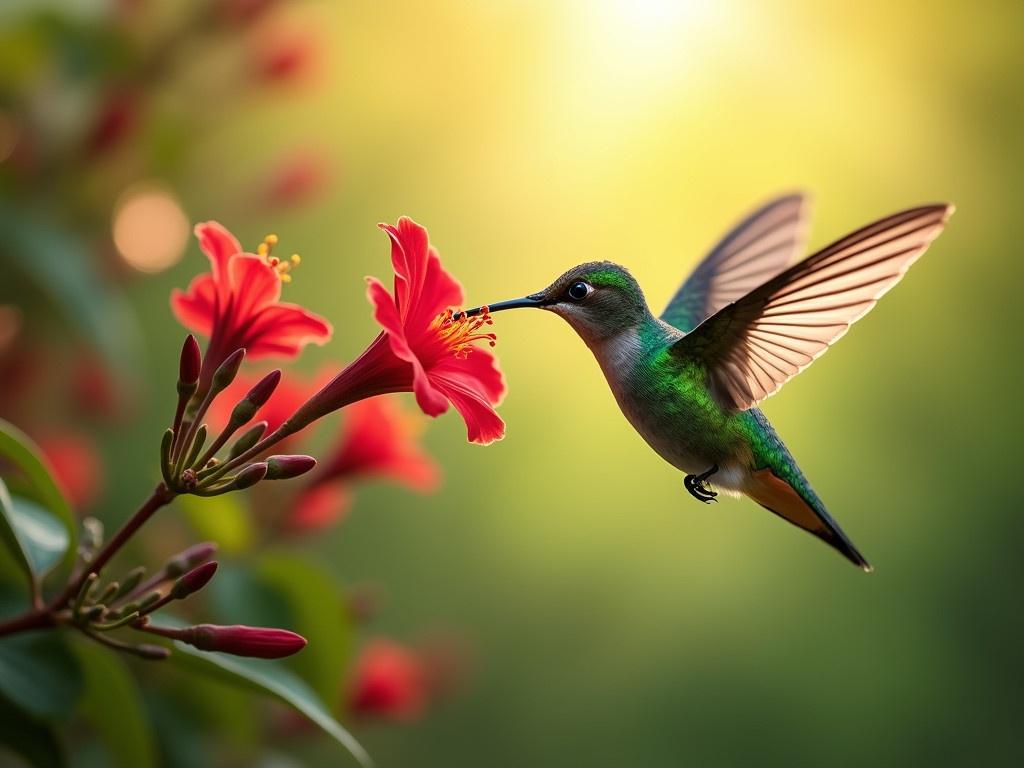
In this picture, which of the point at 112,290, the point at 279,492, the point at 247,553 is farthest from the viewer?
the point at 112,290

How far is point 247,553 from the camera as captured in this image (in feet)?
5.63

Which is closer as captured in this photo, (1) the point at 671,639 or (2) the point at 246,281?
(2) the point at 246,281

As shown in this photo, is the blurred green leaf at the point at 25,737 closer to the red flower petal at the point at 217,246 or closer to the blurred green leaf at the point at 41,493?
the blurred green leaf at the point at 41,493

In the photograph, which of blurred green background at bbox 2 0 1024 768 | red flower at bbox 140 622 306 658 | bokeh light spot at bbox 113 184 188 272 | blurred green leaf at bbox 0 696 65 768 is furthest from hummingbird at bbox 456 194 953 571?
blurred green background at bbox 2 0 1024 768

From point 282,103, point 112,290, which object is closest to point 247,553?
point 112,290

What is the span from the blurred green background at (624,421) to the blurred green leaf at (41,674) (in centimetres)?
236

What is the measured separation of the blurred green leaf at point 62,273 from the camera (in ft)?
6.68

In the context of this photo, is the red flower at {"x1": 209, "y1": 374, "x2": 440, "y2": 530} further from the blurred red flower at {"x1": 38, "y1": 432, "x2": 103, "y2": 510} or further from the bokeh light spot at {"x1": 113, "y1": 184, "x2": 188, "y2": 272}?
the bokeh light spot at {"x1": 113, "y1": 184, "x2": 188, "y2": 272}

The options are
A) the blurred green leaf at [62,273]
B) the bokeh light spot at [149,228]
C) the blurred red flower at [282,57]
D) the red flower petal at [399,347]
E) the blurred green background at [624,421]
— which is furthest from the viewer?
the blurred green background at [624,421]

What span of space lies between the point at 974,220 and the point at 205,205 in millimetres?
2767

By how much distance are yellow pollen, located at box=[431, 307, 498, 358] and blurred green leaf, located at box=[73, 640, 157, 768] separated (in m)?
0.50

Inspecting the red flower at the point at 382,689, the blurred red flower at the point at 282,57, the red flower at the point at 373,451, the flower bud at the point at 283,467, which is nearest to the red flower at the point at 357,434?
the red flower at the point at 373,451

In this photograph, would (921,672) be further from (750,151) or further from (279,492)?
(279,492)

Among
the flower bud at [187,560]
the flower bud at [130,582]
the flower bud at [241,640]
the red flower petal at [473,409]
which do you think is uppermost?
the red flower petal at [473,409]
